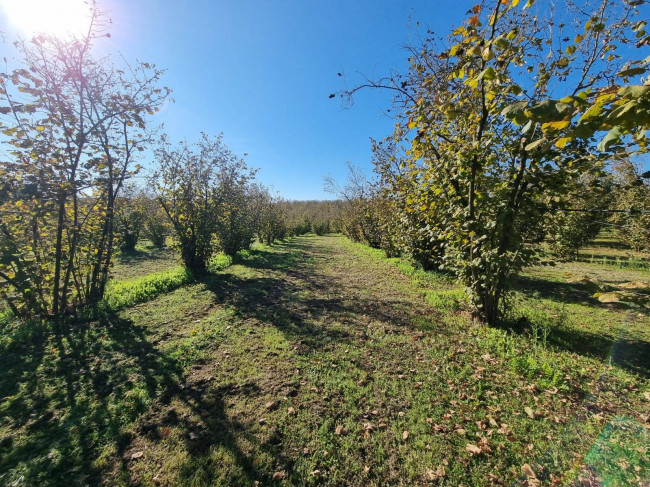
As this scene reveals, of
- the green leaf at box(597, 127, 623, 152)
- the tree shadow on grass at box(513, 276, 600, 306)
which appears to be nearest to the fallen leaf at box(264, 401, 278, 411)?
the green leaf at box(597, 127, 623, 152)

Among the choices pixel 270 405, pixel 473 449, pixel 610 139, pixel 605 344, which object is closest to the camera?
pixel 610 139

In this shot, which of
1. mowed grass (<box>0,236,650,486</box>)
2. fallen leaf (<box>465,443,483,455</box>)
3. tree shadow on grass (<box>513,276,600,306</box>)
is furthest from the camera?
tree shadow on grass (<box>513,276,600,306</box>)

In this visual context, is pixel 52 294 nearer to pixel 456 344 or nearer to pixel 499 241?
pixel 456 344

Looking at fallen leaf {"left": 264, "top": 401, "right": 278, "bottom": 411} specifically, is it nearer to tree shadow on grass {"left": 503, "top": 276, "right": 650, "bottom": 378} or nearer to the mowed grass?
the mowed grass

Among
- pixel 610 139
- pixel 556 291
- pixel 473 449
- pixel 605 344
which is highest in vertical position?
pixel 610 139

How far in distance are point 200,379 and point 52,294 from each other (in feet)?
15.0

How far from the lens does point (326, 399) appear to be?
3.17m

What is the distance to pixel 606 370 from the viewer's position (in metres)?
3.57

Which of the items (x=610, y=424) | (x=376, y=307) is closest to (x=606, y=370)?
(x=610, y=424)

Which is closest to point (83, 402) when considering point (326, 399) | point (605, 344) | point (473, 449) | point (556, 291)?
point (326, 399)

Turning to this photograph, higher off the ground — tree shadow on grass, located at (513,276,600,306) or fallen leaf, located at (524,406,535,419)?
tree shadow on grass, located at (513,276,600,306)

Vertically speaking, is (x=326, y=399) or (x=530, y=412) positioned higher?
Result: (x=530, y=412)

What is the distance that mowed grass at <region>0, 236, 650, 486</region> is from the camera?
7.58 ft

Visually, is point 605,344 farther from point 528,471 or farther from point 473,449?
point 473,449
